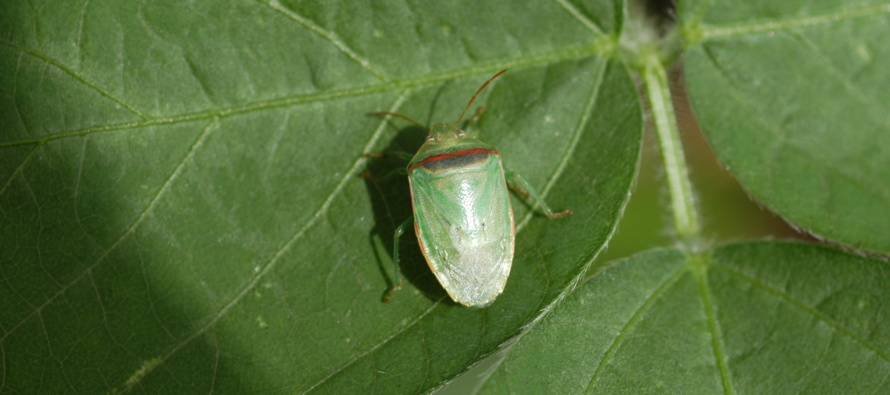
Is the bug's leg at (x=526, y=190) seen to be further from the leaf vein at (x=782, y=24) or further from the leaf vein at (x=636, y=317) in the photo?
the leaf vein at (x=782, y=24)

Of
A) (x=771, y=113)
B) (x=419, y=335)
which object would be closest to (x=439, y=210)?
(x=419, y=335)

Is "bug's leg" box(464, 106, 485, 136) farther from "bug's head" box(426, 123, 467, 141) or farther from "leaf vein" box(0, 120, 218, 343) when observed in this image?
"leaf vein" box(0, 120, 218, 343)

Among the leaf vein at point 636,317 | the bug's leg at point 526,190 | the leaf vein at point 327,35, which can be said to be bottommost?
the leaf vein at point 636,317

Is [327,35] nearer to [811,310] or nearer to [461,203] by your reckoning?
[461,203]

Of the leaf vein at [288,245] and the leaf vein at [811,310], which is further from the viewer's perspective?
the leaf vein at [811,310]

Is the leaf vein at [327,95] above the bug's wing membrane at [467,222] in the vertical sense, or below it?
above

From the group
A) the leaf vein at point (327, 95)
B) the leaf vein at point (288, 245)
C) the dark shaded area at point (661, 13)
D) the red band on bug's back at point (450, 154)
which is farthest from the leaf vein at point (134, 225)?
the dark shaded area at point (661, 13)

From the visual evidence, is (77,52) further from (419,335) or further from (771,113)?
(771,113)
